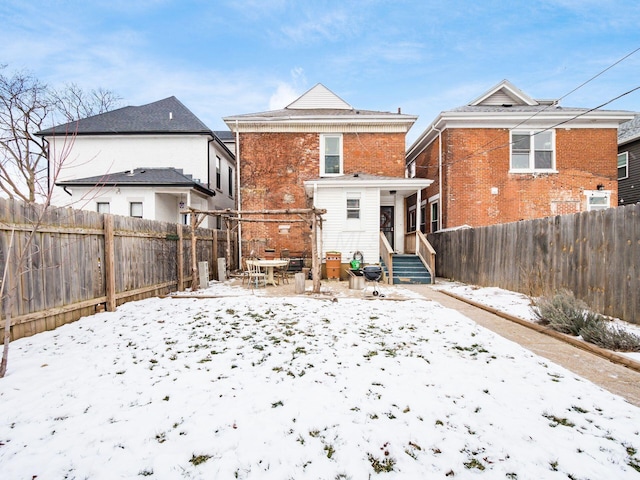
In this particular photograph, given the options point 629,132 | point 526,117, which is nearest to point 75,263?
point 526,117

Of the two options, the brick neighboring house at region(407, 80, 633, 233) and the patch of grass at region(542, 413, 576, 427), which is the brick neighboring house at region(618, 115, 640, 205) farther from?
the patch of grass at region(542, 413, 576, 427)

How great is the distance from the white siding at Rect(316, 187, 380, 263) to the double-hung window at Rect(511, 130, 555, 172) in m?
7.22

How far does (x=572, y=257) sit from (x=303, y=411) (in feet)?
22.4

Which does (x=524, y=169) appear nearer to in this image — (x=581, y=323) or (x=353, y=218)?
(x=353, y=218)

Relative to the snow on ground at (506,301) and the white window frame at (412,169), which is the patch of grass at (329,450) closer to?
the snow on ground at (506,301)

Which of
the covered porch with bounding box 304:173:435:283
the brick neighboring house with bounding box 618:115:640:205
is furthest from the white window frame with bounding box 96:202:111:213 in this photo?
the brick neighboring house with bounding box 618:115:640:205

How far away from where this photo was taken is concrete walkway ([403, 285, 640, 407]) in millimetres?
3270

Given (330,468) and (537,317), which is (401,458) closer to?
(330,468)

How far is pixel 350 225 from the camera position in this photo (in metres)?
13.0

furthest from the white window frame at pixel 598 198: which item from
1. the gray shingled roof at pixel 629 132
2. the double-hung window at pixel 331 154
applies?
the double-hung window at pixel 331 154

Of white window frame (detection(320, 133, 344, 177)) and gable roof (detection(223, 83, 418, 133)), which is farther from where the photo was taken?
white window frame (detection(320, 133, 344, 177))

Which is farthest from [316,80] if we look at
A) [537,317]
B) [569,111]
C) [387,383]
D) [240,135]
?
[387,383]

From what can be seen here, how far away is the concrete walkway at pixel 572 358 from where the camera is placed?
327cm

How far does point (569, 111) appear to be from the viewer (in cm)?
1384
